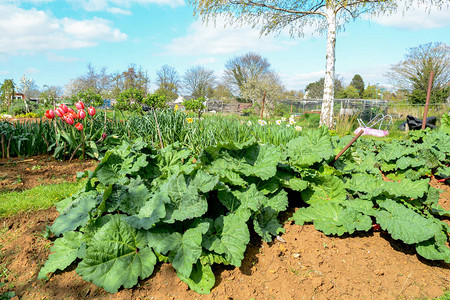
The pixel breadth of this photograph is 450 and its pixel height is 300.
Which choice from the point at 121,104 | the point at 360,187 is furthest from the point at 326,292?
the point at 121,104

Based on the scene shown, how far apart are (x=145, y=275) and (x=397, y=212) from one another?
5.70 ft

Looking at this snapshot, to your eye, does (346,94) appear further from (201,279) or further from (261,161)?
(201,279)

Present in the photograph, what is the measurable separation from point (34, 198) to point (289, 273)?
2460mm

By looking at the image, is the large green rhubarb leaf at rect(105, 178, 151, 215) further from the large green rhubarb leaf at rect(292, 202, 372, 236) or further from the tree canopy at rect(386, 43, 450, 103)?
the tree canopy at rect(386, 43, 450, 103)

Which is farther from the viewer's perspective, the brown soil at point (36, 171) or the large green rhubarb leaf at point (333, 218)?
the brown soil at point (36, 171)

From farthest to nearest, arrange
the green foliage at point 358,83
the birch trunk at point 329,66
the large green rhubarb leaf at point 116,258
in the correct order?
the green foliage at point 358,83 < the birch trunk at point 329,66 < the large green rhubarb leaf at point 116,258

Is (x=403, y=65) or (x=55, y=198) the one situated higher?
(x=403, y=65)

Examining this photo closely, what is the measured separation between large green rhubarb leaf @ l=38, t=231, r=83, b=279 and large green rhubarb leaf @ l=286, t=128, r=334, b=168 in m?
1.78

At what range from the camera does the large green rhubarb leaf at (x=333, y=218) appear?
185cm

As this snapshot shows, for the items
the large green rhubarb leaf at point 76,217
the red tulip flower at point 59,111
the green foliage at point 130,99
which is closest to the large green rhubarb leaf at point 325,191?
the large green rhubarb leaf at point 76,217

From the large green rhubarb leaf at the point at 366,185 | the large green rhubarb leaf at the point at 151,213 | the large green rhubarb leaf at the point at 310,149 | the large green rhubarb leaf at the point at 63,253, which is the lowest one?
the large green rhubarb leaf at the point at 63,253

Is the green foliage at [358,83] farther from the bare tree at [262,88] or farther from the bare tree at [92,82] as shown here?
the bare tree at [92,82]

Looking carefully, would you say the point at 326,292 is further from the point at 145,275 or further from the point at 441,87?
the point at 441,87

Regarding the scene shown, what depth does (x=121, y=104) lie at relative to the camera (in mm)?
8961
